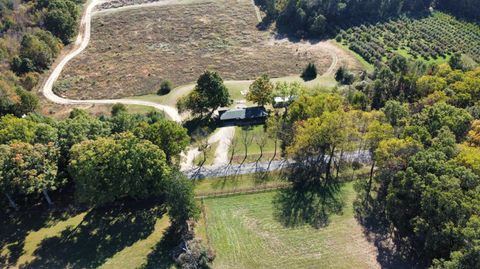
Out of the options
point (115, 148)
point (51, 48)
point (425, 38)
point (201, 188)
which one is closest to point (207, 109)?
point (201, 188)

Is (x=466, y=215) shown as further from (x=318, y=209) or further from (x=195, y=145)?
(x=195, y=145)

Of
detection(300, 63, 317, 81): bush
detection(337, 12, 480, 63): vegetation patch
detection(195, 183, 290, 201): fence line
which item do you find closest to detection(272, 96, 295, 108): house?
detection(300, 63, 317, 81): bush

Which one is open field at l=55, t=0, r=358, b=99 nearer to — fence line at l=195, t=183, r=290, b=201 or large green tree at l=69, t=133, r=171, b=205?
large green tree at l=69, t=133, r=171, b=205

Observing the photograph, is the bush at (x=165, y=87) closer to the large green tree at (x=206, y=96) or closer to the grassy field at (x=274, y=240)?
the large green tree at (x=206, y=96)

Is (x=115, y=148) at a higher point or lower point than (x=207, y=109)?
higher

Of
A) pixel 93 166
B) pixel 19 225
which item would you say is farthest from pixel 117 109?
pixel 19 225
